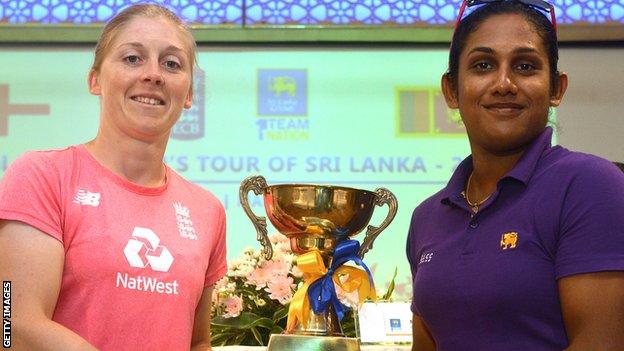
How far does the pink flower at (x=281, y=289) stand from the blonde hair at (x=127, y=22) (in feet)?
2.26

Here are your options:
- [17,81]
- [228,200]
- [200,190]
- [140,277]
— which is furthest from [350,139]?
[140,277]

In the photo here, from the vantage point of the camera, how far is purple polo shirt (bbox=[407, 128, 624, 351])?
129 cm

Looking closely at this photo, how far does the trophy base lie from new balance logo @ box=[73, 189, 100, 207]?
15.6 inches

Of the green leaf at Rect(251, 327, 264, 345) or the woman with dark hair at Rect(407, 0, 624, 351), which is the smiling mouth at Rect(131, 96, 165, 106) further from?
the green leaf at Rect(251, 327, 264, 345)

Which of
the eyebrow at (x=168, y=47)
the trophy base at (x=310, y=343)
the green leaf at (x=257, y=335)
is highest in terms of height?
the eyebrow at (x=168, y=47)

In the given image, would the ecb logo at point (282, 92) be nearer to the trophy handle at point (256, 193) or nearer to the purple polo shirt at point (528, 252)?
the trophy handle at point (256, 193)

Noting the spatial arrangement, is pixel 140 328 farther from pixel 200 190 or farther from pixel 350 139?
pixel 350 139

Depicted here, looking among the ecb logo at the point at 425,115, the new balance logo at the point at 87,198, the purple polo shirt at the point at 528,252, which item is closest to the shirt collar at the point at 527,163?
the purple polo shirt at the point at 528,252

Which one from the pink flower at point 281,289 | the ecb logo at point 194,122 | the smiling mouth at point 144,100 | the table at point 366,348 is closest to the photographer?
the smiling mouth at point 144,100

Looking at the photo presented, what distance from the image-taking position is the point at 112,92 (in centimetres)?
167

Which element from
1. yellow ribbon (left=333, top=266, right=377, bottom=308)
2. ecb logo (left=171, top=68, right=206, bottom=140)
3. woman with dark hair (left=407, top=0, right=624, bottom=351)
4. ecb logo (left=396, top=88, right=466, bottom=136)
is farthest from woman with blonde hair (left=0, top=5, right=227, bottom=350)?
ecb logo (left=396, top=88, right=466, bottom=136)

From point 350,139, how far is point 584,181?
7.72ft

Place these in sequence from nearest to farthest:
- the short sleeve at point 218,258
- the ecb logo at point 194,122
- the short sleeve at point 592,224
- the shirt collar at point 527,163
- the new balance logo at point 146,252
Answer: the short sleeve at point 592,224
the shirt collar at point 527,163
the new balance logo at point 146,252
the short sleeve at point 218,258
the ecb logo at point 194,122

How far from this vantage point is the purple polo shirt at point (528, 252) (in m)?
1.29
